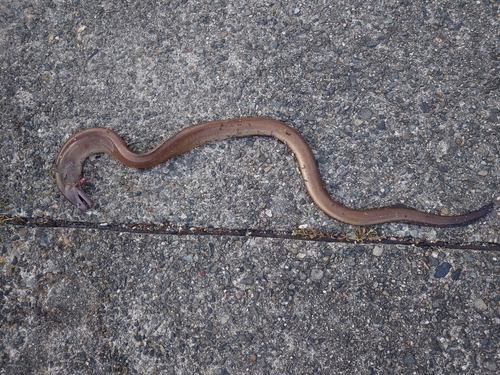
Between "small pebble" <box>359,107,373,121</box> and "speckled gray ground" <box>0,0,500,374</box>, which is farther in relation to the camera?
"small pebble" <box>359,107,373,121</box>

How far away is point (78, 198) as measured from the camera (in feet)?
11.0

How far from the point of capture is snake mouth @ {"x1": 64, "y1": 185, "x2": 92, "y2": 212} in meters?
3.34

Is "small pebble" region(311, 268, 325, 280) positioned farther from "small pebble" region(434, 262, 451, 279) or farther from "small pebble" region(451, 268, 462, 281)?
"small pebble" region(451, 268, 462, 281)

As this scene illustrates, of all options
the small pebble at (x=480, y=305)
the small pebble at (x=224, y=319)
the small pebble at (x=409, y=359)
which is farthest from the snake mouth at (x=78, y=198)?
the small pebble at (x=480, y=305)

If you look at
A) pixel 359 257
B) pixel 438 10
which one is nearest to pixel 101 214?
pixel 359 257

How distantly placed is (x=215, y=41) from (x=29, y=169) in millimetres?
2006

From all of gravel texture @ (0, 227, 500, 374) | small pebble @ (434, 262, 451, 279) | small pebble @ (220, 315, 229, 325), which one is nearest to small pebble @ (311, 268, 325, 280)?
gravel texture @ (0, 227, 500, 374)

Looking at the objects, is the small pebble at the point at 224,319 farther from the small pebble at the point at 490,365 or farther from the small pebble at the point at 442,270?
the small pebble at the point at 490,365

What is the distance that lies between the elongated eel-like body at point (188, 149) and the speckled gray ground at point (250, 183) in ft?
0.31

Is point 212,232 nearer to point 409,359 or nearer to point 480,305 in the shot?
point 409,359

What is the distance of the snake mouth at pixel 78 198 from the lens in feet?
10.9

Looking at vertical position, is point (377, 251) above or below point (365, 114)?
below

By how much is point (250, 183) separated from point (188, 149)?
609mm

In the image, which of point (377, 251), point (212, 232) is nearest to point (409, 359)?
point (377, 251)
